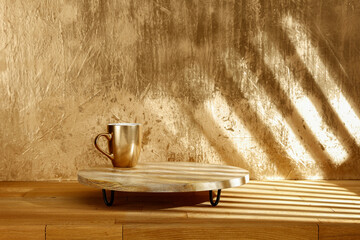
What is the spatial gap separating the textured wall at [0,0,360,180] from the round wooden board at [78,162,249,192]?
413 mm

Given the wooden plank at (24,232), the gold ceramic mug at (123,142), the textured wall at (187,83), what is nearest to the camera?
the wooden plank at (24,232)

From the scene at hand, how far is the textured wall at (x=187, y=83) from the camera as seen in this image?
1706 mm

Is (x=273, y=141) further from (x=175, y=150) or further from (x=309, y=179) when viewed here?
(x=175, y=150)

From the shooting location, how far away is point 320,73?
177 cm

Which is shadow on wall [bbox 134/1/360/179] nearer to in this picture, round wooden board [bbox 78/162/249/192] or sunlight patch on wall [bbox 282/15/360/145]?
sunlight patch on wall [bbox 282/15/360/145]

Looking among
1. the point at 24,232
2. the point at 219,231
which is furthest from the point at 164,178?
the point at 24,232

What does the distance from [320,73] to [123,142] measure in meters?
1.08

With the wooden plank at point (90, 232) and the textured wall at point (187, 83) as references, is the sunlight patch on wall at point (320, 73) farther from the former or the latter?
the wooden plank at point (90, 232)

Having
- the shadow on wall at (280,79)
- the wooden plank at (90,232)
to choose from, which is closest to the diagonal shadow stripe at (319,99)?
the shadow on wall at (280,79)

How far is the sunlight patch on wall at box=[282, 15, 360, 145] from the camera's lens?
1.76 metres

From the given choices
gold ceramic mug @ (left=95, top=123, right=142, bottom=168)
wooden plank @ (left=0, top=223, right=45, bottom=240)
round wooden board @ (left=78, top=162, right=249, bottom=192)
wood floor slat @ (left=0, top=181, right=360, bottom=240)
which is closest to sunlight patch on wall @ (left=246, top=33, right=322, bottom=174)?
wood floor slat @ (left=0, top=181, right=360, bottom=240)

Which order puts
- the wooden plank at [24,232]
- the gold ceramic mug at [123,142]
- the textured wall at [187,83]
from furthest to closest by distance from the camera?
1. the textured wall at [187,83]
2. the gold ceramic mug at [123,142]
3. the wooden plank at [24,232]

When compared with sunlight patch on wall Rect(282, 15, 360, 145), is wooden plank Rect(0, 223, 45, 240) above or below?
below

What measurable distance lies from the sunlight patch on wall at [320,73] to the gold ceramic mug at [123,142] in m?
0.96
